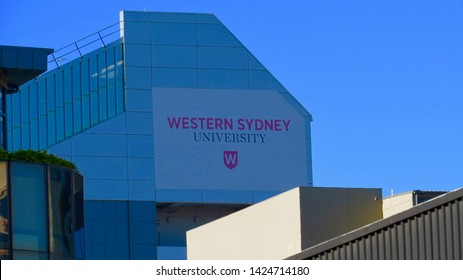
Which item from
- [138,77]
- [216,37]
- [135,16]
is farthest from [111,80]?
[216,37]

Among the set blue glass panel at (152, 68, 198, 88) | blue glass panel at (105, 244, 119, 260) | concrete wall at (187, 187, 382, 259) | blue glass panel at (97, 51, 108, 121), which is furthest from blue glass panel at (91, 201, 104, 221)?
concrete wall at (187, 187, 382, 259)

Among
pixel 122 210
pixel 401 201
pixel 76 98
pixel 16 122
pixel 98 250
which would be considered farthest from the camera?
pixel 76 98

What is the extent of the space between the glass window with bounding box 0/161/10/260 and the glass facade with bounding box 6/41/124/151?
321ft

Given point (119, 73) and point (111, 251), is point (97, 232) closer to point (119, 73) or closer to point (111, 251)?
point (111, 251)

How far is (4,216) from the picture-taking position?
42.5m

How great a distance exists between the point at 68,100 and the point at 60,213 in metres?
98.0

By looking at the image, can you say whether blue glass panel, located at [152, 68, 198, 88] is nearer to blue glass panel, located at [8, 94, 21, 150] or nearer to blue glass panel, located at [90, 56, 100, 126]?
blue glass panel, located at [90, 56, 100, 126]

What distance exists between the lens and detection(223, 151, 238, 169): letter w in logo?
141 meters

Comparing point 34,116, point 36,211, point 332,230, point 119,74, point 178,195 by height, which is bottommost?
point 332,230

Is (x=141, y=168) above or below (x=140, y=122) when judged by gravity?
below

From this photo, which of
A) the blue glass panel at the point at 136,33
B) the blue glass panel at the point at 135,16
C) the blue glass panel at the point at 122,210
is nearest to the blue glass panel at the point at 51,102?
the blue glass panel at the point at 136,33

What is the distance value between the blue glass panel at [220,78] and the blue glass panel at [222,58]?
51 centimetres

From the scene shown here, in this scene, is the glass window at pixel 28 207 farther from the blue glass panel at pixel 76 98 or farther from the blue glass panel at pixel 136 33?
the blue glass panel at pixel 136 33
